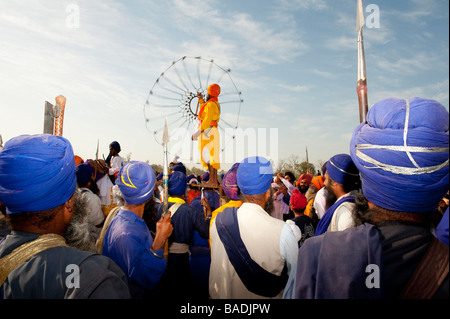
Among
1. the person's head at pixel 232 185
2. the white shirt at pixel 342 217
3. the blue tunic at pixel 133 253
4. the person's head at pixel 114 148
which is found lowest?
the blue tunic at pixel 133 253

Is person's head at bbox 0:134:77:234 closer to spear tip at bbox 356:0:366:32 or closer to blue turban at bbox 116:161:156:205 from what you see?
blue turban at bbox 116:161:156:205

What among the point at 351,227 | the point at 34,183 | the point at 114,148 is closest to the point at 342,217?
the point at 351,227

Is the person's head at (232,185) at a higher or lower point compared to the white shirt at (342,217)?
higher

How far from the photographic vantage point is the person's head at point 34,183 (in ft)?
5.49

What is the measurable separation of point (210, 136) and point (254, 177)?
14.8 ft

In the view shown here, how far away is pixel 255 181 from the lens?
127 inches

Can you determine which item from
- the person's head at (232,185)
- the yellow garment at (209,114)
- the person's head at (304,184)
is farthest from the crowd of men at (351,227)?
the person's head at (304,184)

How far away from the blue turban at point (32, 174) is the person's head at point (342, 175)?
118 inches

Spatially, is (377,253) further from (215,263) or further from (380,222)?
(215,263)

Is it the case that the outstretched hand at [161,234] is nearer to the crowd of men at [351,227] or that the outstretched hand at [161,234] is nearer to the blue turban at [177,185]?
the crowd of men at [351,227]

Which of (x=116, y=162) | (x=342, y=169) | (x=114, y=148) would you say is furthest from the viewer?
(x=114, y=148)

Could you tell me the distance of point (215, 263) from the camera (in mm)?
2998

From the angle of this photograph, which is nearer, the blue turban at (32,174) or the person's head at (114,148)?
the blue turban at (32,174)

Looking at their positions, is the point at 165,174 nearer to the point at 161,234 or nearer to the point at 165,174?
the point at 165,174
